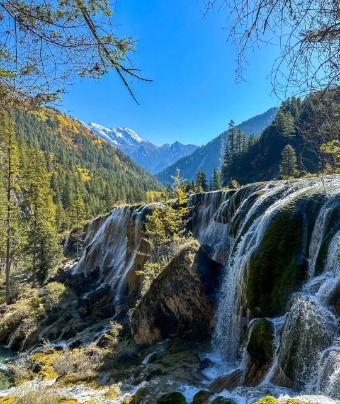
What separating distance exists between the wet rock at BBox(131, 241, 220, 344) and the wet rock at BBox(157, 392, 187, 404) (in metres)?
5.24

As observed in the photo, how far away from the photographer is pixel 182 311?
45.5ft

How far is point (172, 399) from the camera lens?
7.80 metres

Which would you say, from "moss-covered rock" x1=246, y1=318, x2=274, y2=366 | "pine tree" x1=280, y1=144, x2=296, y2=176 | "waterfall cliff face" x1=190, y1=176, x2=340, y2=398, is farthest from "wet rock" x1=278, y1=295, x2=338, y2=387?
"pine tree" x1=280, y1=144, x2=296, y2=176

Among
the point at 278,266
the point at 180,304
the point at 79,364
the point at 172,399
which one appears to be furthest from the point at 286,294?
the point at 79,364

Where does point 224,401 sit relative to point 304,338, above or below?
below

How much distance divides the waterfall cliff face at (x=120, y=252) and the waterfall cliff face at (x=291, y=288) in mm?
10947

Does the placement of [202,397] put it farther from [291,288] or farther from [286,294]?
[291,288]

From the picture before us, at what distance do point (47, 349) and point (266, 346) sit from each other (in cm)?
1295

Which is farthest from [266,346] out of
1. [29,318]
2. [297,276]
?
[29,318]

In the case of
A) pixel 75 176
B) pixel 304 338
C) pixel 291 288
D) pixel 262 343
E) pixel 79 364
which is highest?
pixel 75 176

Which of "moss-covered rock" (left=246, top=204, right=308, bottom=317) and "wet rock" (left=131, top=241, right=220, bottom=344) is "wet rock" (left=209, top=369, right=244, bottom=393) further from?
"wet rock" (left=131, top=241, right=220, bottom=344)

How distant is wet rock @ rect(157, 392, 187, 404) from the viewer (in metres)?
7.73

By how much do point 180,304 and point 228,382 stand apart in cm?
553

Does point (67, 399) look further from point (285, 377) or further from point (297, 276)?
point (297, 276)
